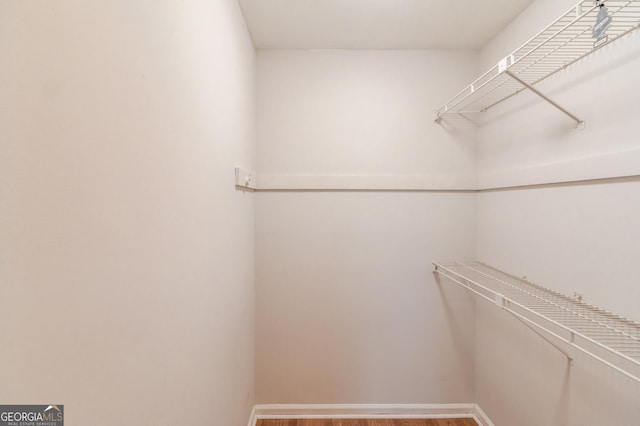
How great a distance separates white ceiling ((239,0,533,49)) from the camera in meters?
1.51

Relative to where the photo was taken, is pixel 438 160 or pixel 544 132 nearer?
pixel 544 132

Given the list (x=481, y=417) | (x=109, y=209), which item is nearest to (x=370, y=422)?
(x=481, y=417)

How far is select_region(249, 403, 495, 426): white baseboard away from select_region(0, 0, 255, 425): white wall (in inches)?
39.3

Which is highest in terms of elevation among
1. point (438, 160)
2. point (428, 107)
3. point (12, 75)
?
point (428, 107)

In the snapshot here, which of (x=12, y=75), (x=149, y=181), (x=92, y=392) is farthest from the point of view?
(x=149, y=181)

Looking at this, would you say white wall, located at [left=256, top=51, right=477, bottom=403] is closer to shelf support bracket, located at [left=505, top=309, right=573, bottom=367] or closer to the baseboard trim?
the baseboard trim

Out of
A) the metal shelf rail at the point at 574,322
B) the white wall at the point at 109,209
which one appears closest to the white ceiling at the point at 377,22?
the white wall at the point at 109,209

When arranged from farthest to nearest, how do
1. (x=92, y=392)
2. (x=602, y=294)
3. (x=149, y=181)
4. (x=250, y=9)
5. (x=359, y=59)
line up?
1. (x=359, y=59)
2. (x=250, y=9)
3. (x=602, y=294)
4. (x=149, y=181)
5. (x=92, y=392)

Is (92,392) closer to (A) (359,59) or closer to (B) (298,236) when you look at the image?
(B) (298,236)

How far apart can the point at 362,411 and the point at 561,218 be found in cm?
167

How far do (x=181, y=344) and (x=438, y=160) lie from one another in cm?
182

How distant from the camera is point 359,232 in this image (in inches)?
77.0

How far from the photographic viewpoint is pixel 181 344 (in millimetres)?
847

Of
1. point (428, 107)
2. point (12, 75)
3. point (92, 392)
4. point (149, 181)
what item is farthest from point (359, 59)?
point (92, 392)
